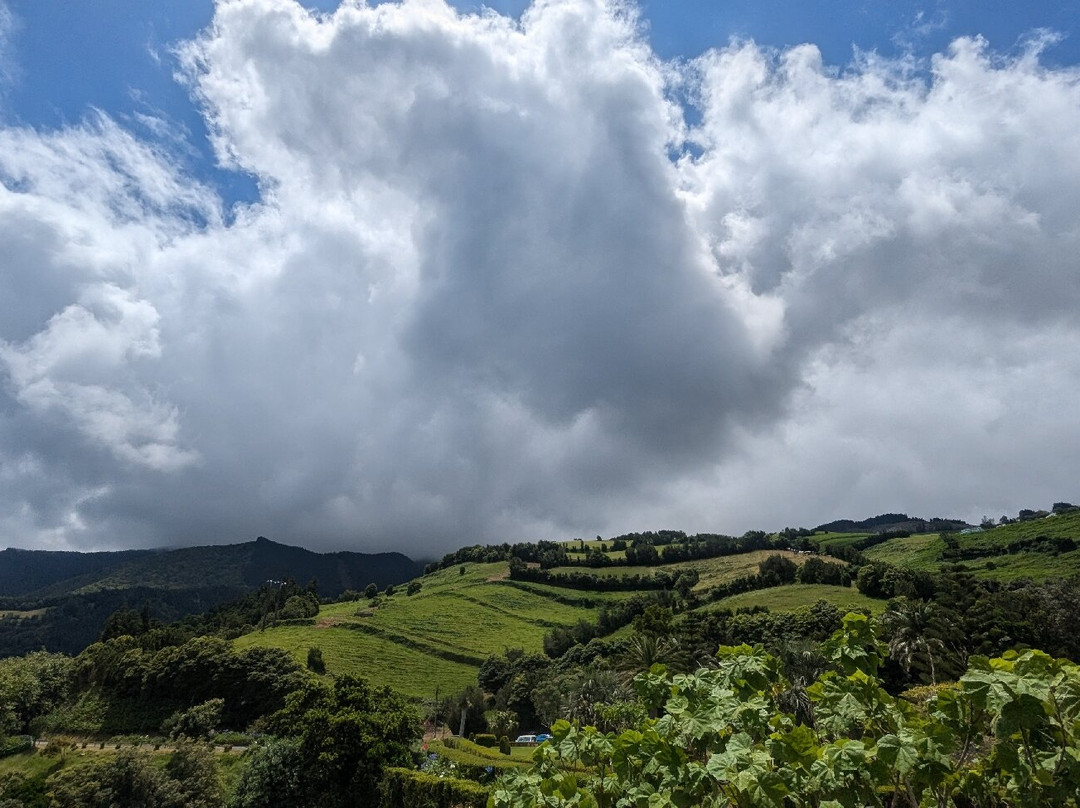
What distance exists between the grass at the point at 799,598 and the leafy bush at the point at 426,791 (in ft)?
328

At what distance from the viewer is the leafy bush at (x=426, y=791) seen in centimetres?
2969

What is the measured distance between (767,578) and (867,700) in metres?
165

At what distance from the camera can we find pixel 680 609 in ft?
511

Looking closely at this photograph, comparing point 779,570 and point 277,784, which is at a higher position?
point 779,570

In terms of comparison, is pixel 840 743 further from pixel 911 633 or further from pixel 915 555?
pixel 915 555

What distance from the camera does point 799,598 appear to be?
13550 cm

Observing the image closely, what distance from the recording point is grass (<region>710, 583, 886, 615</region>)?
123269mm

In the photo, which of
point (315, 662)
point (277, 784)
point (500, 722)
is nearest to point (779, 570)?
point (500, 722)

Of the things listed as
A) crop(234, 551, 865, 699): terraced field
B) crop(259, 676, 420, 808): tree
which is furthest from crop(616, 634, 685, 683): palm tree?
crop(234, 551, 865, 699): terraced field

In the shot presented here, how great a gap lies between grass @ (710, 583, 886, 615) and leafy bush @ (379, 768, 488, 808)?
99.9m

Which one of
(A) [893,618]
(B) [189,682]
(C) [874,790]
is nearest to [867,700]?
(C) [874,790]

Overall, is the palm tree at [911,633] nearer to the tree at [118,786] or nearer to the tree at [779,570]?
the tree at [118,786]

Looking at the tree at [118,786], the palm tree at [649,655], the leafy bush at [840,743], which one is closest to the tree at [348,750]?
the tree at [118,786]

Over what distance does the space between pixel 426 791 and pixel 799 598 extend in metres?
122
